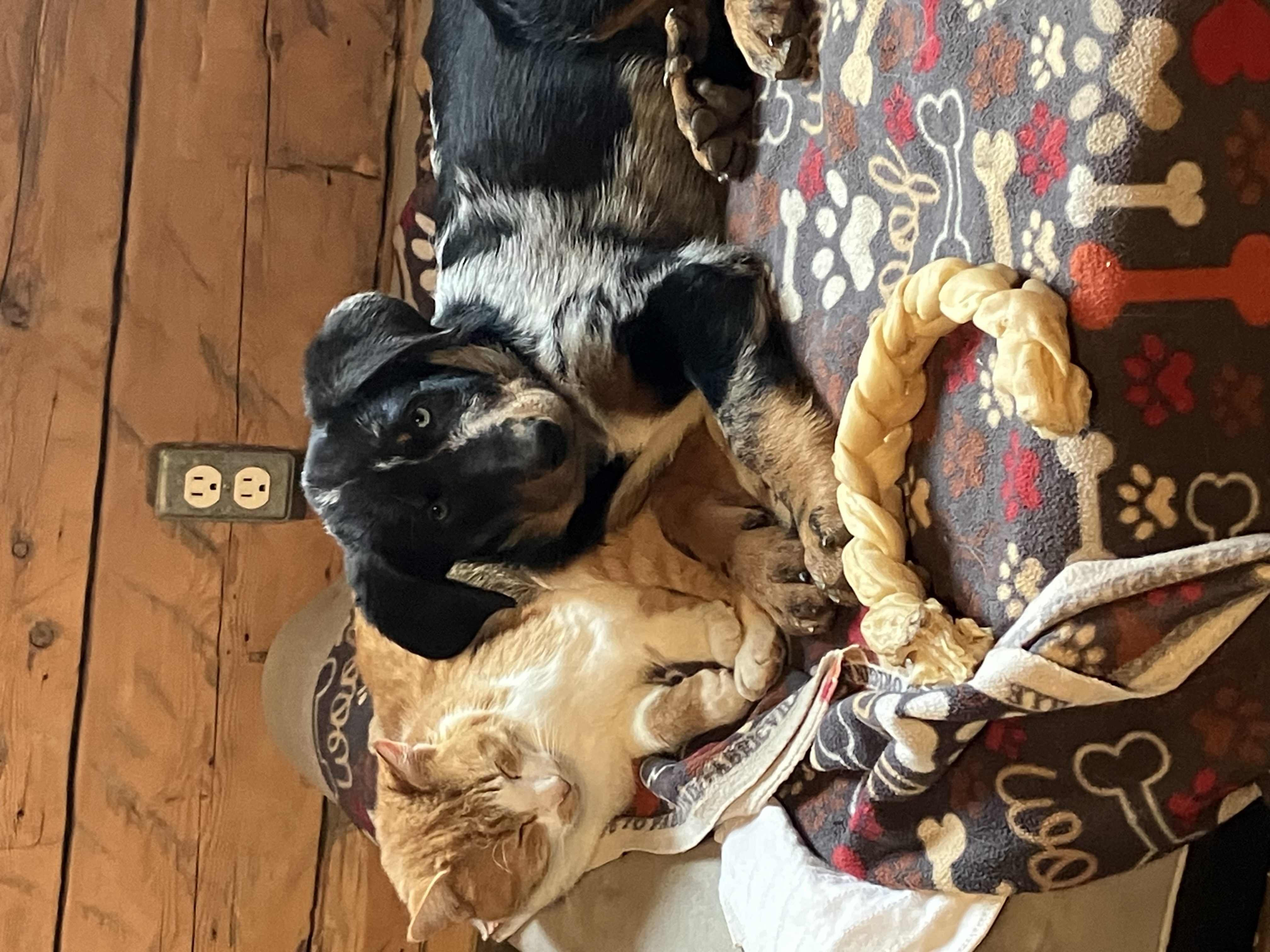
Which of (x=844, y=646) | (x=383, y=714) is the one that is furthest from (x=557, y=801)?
(x=844, y=646)

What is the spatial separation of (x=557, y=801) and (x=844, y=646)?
0.53m

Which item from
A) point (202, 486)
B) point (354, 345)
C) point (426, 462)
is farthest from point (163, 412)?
point (426, 462)

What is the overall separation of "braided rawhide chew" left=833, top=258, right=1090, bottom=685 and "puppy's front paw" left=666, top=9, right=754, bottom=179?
417mm

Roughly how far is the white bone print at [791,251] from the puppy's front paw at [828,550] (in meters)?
0.23

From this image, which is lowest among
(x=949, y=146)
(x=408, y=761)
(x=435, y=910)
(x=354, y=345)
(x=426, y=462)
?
(x=435, y=910)

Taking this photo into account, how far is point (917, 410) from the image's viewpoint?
112 cm

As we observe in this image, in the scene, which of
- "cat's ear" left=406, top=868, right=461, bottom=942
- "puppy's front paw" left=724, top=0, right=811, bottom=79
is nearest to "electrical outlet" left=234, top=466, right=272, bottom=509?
"cat's ear" left=406, top=868, right=461, bottom=942

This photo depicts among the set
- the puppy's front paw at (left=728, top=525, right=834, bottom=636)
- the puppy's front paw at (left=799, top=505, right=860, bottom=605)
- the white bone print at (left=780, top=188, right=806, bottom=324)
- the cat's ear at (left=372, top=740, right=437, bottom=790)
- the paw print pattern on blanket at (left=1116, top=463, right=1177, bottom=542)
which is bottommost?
the cat's ear at (left=372, top=740, right=437, bottom=790)

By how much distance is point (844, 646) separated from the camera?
4.38 ft

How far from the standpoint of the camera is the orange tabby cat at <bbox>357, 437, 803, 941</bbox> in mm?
1616

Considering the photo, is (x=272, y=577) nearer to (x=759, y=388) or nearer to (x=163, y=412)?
(x=163, y=412)

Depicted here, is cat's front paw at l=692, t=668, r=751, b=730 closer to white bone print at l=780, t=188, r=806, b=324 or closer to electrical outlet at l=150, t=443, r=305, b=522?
white bone print at l=780, t=188, r=806, b=324

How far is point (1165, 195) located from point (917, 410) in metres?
0.32

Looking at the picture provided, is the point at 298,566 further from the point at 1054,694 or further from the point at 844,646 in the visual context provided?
the point at 1054,694
